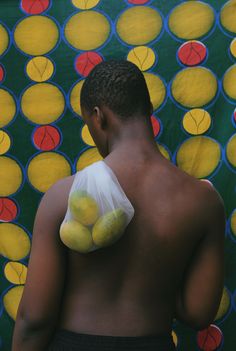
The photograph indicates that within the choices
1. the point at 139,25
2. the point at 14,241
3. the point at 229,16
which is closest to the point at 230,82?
the point at 229,16

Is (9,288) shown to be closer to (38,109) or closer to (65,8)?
(38,109)

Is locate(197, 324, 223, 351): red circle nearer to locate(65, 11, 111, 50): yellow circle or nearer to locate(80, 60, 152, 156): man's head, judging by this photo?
locate(80, 60, 152, 156): man's head

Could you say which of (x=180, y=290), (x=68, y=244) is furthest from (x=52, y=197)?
(x=180, y=290)

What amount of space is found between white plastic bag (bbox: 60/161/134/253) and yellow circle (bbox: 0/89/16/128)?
0.82 meters

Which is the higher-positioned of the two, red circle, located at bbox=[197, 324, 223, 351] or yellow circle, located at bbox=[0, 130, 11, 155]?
yellow circle, located at bbox=[0, 130, 11, 155]

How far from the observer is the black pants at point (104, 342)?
1313mm

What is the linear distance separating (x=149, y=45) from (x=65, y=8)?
1.16ft

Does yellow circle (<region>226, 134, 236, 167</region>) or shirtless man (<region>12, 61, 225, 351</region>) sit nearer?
shirtless man (<region>12, 61, 225, 351</region>)

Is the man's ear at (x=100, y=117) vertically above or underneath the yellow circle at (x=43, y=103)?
above

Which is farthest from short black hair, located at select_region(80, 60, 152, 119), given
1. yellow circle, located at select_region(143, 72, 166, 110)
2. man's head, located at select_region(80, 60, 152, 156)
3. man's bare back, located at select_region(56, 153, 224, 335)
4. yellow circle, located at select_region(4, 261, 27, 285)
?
yellow circle, located at select_region(4, 261, 27, 285)

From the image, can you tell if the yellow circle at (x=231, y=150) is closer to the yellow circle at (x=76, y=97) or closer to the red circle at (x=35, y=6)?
the yellow circle at (x=76, y=97)

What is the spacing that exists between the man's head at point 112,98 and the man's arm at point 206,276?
11.2 inches

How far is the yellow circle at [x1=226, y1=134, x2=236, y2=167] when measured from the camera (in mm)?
1941

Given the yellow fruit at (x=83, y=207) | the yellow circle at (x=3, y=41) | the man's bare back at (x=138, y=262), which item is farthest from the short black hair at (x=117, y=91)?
the yellow circle at (x=3, y=41)
